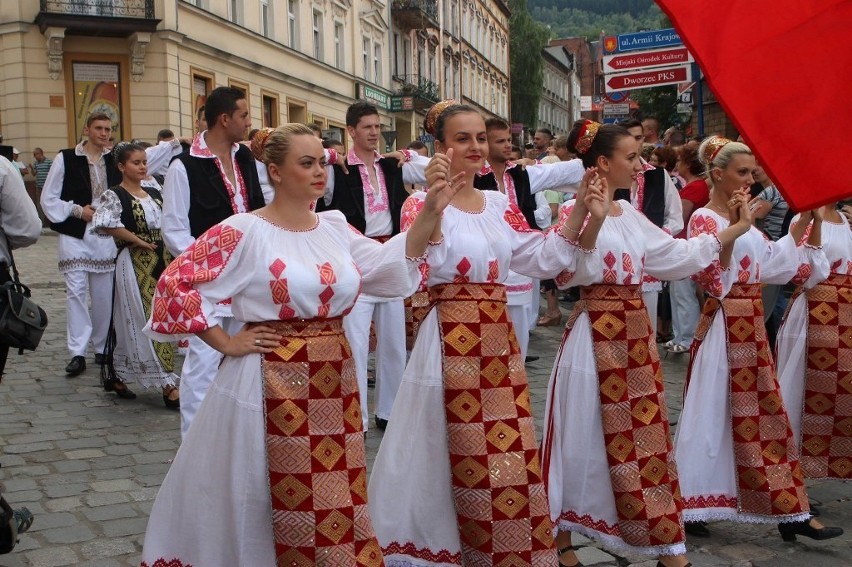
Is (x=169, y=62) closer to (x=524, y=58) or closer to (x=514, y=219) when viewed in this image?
(x=514, y=219)

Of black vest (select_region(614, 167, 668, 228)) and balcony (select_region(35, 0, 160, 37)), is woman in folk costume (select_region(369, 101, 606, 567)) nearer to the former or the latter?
black vest (select_region(614, 167, 668, 228))

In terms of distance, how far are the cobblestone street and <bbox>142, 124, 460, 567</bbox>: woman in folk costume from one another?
39.4 inches

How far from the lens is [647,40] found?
48.5 ft

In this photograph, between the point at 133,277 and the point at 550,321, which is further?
the point at 550,321

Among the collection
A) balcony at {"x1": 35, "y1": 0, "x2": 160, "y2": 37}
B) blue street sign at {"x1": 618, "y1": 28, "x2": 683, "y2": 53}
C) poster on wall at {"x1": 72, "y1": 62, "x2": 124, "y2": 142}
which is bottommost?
blue street sign at {"x1": 618, "y1": 28, "x2": 683, "y2": 53}

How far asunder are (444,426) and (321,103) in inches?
1111

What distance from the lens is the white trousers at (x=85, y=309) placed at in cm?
849

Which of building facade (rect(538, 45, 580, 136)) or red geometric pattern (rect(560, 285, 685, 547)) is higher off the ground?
building facade (rect(538, 45, 580, 136))

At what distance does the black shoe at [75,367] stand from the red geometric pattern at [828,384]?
5819 mm

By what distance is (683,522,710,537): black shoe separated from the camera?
16.1 feet

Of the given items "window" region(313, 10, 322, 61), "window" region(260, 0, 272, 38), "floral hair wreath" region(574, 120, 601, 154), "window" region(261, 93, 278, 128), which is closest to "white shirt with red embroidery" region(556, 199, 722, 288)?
"floral hair wreath" region(574, 120, 601, 154)

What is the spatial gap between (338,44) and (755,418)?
98.1 feet

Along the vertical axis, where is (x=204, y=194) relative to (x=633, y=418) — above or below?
above

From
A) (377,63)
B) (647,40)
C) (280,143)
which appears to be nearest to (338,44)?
(377,63)
